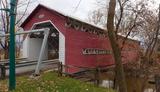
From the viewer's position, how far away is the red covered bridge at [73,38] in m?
21.3

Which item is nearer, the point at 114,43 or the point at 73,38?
the point at 114,43

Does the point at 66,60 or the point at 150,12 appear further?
the point at 150,12

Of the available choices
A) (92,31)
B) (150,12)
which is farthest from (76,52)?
(150,12)

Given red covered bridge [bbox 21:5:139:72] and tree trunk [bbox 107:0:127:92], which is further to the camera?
red covered bridge [bbox 21:5:139:72]

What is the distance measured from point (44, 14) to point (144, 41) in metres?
9.37

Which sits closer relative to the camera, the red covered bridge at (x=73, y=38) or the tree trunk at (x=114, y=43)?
the tree trunk at (x=114, y=43)

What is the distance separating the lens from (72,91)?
455 inches

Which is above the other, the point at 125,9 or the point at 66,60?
the point at 125,9

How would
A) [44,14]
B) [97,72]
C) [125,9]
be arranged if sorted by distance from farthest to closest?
[125,9]
[44,14]
[97,72]

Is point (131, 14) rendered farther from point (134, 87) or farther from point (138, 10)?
point (134, 87)

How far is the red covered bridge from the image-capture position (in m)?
21.3

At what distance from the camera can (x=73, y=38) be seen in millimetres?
22016

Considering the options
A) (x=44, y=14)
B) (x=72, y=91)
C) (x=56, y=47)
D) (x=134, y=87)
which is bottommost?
(x=134, y=87)

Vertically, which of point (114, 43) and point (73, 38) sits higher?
point (73, 38)
